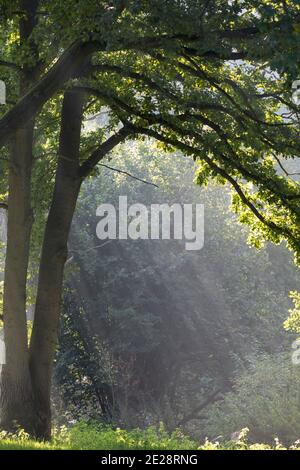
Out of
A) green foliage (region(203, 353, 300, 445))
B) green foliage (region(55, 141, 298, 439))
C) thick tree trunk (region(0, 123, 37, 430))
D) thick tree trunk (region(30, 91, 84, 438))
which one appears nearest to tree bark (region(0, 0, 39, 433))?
thick tree trunk (region(0, 123, 37, 430))

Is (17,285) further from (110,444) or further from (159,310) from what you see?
(159,310)

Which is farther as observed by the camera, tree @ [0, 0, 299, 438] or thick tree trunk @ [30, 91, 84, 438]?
thick tree trunk @ [30, 91, 84, 438]

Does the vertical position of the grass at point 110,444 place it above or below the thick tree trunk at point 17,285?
below

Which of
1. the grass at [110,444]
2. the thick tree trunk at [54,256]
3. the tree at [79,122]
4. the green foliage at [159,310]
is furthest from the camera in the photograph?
the green foliage at [159,310]

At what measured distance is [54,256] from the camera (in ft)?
43.5

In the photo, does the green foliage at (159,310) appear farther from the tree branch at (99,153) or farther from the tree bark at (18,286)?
the tree bark at (18,286)

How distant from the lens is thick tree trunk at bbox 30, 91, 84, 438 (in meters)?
13.3

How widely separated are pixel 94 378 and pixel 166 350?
3.53 metres

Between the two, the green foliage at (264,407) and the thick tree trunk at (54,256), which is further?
the green foliage at (264,407)

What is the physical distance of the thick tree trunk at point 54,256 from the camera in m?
13.3

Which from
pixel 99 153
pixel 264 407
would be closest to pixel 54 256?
pixel 99 153

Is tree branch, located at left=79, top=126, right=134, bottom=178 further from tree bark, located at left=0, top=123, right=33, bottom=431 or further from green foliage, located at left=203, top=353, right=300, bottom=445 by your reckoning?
green foliage, located at left=203, top=353, right=300, bottom=445

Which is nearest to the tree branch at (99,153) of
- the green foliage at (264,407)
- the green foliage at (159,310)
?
the green foliage at (159,310)

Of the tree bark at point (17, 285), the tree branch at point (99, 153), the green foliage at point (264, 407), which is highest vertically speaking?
the tree branch at point (99, 153)
